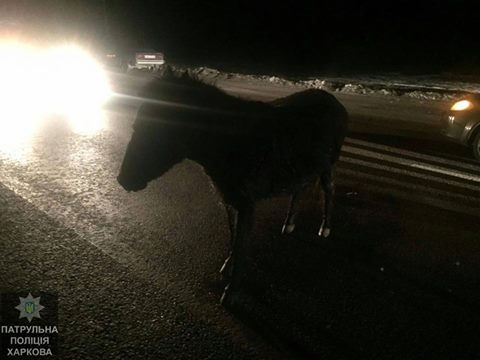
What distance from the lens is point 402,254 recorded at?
4363 millimetres

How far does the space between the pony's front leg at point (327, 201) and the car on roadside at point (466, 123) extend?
4.70 m

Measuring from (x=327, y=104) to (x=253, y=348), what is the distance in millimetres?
2748

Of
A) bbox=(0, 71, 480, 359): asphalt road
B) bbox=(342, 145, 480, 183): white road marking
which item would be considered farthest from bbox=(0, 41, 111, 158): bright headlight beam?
bbox=(342, 145, 480, 183): white road marking

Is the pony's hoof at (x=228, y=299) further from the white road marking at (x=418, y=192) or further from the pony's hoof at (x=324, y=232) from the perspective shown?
the white road marking at (x=418, y=192)

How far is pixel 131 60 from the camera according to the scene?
2512 cm

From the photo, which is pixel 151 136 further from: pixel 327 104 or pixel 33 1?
pixel 33 1

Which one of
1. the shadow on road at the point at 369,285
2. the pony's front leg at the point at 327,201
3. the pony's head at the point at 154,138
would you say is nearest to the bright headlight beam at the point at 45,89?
the pony's head at the point at 154,138

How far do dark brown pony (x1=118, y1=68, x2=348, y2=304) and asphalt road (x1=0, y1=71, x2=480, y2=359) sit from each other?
0.57 m

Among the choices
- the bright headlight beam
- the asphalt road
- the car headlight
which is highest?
the car headlight

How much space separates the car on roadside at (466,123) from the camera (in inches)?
315

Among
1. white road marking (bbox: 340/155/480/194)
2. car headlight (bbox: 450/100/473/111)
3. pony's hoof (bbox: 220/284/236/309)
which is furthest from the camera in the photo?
car headlight (bbox: 450/100/473/111)

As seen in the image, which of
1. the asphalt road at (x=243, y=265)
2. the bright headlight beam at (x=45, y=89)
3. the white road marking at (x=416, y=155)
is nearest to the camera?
the asphalt road at (x=243, y=265)

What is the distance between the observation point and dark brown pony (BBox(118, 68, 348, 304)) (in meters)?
3.35

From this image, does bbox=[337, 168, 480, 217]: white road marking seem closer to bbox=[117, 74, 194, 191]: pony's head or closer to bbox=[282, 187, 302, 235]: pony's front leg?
bbox=[282, 187, 302, 235]: pony's front leg
